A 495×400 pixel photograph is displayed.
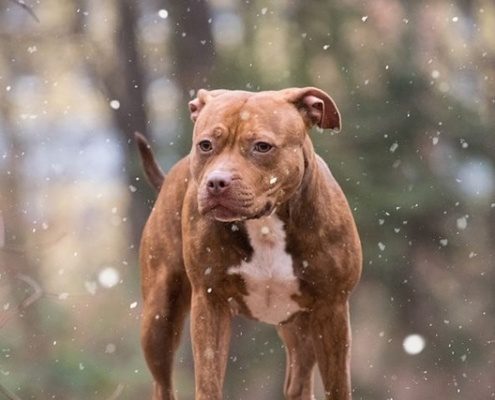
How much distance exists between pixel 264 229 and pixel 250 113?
55cm

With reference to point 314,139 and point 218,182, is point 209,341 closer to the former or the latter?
point 218,182

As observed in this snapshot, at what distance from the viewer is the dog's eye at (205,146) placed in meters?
5.26

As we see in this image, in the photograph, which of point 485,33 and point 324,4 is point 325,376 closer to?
point 324,4

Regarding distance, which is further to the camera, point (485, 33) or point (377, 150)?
point (485, 33)

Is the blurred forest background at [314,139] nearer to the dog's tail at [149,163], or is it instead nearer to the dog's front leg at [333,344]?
the dog's tail at [149,163]

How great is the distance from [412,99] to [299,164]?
22.8 feet

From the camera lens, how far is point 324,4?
12367mm

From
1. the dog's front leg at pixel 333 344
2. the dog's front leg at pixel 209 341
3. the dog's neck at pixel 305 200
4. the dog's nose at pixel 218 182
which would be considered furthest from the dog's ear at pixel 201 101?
the dog's front leg at pixel 333 344

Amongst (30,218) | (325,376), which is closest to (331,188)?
(325,376)

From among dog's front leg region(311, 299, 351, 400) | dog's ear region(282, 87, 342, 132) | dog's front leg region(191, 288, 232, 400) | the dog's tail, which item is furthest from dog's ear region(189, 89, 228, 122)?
the dog's tail

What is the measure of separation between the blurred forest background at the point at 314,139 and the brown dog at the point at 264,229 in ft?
17.4

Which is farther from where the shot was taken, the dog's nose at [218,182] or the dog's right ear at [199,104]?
the dog's right ear at [199,104]

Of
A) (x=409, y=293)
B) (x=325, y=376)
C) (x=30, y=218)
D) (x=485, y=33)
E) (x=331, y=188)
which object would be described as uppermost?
(x=331, y=188)

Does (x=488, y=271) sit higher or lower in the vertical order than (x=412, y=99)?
lower
